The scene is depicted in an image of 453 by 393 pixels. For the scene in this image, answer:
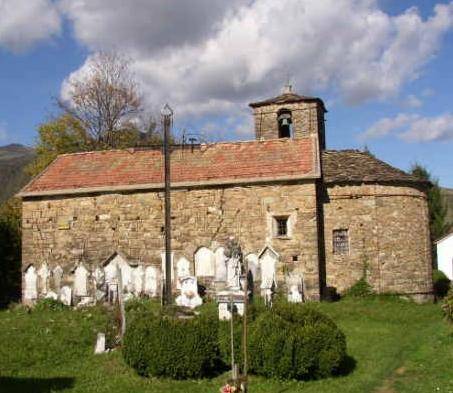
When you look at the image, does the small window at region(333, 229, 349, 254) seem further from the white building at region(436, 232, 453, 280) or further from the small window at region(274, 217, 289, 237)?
the white building at region(436, 232, 453, 280)

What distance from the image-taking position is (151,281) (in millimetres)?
21609

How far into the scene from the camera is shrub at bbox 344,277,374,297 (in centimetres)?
2119

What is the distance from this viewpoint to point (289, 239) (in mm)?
20750

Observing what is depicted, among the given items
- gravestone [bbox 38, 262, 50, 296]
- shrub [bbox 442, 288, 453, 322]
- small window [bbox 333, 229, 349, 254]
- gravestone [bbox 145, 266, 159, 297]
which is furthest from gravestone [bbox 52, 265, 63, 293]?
shrub [bbox 442, 288, 453, 322]

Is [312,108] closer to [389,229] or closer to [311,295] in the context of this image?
[389,229]

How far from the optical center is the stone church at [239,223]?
68.4ft

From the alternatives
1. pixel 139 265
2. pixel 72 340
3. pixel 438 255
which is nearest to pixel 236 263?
pixel 139 265

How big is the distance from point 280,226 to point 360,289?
3.59 metres

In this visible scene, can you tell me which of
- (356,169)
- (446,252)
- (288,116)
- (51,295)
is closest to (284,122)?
(288,116)

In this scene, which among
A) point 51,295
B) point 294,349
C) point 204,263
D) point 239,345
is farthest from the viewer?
point 51,295

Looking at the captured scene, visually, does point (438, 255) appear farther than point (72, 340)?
Yes

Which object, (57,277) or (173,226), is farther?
(57,277)

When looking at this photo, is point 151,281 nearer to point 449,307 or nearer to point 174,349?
point 174,349

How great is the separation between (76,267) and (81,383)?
11.2m
